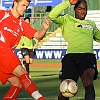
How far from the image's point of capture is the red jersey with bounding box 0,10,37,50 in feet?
29.0

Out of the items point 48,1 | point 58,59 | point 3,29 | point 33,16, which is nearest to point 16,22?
point 3,29

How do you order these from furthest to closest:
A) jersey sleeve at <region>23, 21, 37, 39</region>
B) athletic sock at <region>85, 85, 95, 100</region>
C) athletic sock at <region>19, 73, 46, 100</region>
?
1. jersey sleeve at <region>23, 21, 37, 39</region>
2. athletic sock at <region>85, 85, 95, 100</region>
3. athletic sock at <region>19, 73, 46, 100</region>

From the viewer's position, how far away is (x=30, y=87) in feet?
27.8

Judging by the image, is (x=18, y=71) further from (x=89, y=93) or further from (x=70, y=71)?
(x=89, y=93)

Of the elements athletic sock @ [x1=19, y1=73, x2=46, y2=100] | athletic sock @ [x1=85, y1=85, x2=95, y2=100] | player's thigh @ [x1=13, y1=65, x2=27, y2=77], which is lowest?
athletic sock @ [x1=85, y1=85, x2=95, y2=100]

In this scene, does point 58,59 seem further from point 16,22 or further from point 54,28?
point 16,22

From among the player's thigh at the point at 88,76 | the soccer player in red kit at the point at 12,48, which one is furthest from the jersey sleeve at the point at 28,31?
the player's thigh at the point at 88,76

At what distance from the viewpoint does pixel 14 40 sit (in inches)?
351

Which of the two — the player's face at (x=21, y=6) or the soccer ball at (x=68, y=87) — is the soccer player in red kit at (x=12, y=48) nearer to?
the player's face at (x=21, y=6)

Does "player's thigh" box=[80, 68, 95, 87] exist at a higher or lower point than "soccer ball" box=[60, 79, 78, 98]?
higher

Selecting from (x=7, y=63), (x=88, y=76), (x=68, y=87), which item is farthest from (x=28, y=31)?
(x=88, y=76)

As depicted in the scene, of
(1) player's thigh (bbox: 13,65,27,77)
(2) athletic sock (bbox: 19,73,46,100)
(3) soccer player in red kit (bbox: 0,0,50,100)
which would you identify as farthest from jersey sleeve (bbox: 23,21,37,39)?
(2) athletic sock (bbox: 19,73,46,100)

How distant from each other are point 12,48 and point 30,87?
0.83 metres

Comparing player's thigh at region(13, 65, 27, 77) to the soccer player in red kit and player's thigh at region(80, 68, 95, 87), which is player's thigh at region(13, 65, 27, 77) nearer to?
the soccer player in red kit
